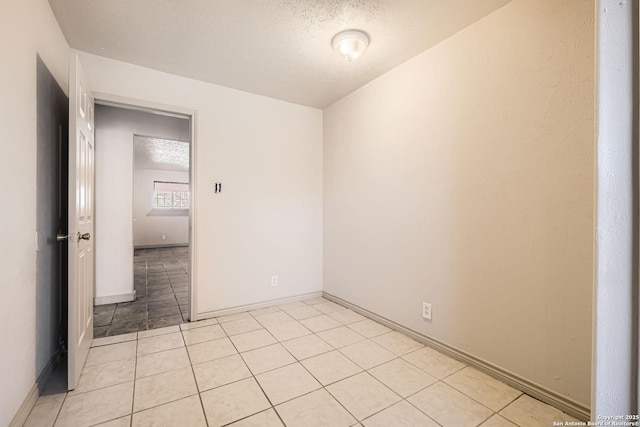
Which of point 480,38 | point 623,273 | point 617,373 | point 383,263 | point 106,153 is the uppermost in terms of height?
point 480,38

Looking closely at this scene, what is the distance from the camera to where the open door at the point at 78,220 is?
167cm

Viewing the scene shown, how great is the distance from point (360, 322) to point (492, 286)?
135cm

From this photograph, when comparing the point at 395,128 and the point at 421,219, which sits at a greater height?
the point at 395,128

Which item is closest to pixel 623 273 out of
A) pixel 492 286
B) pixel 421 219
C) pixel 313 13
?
pixel 492 286

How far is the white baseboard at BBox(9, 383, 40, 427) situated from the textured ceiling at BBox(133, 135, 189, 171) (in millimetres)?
3940

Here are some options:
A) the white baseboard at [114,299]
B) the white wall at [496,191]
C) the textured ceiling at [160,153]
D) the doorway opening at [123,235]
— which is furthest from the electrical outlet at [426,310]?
the textured ceiling at [160,153]

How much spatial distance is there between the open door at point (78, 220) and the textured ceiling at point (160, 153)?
9.55 ft

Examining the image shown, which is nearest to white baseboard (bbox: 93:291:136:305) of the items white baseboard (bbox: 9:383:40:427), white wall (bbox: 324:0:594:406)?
white baseboard (bbox: 9:383:40:427)

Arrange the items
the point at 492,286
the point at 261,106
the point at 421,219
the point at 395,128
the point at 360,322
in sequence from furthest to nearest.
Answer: the point at 261,106, the point at 360,322, the point at 395,128, the point at 421,219, the point at 492,286

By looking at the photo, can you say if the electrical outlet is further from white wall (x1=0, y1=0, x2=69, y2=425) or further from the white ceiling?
white wall (x1=0, y1=0, x2=69, y2=425)

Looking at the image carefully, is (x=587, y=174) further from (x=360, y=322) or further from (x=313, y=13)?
(x=360, y=322)

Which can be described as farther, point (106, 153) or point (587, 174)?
point (106, 153)

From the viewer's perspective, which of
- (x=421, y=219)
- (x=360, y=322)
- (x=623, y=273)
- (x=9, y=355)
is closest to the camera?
(x=623, y=273)

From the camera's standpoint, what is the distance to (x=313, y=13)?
1849mm
